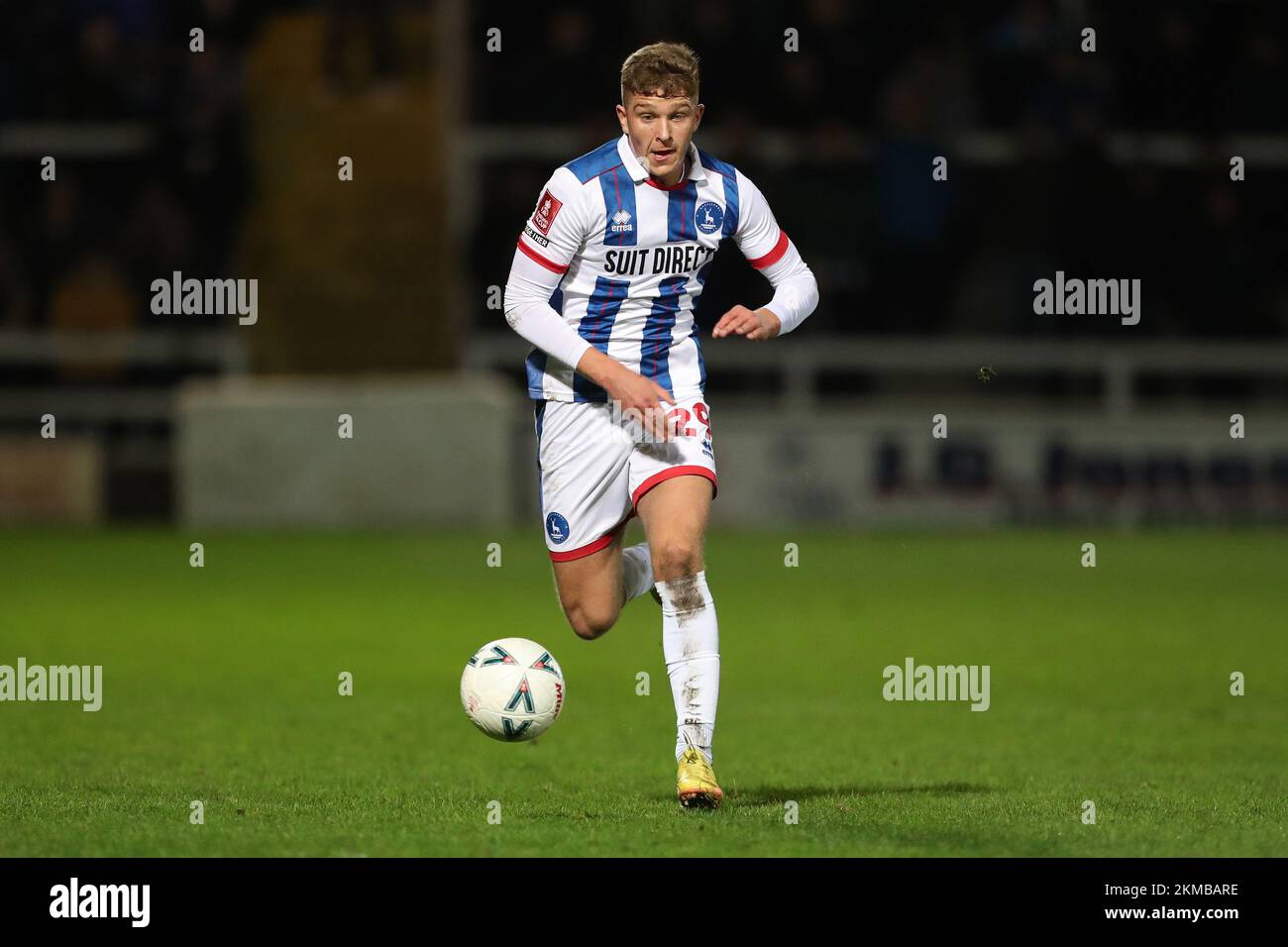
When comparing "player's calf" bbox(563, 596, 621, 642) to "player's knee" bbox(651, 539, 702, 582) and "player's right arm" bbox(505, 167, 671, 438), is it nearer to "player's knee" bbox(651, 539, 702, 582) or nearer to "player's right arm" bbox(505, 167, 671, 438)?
"player's knee" bbox(651, 539, 702, 582)

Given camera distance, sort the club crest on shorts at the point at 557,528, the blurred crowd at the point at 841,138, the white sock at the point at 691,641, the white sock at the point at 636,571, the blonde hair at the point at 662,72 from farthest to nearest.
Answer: the blurred crowd at the point at 841,138
the white sock at the point at 636,571
the club crest on shorts at the point at 557,528
the white sock at the point at 691,641
the blonde hair at the point at 662,72

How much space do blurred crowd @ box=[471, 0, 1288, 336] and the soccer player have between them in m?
10.7

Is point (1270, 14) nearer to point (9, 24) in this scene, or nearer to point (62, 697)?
point (9, 24)

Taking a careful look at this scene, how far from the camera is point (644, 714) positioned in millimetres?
8656

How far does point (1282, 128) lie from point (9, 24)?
489 inches

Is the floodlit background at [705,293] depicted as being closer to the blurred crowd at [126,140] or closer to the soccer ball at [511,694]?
the blurred crowd at [126,140]

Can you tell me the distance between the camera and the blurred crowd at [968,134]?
61.6ft

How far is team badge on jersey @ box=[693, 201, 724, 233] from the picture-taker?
21.9 ft

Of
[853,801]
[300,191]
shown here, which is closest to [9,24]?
[300,191]
